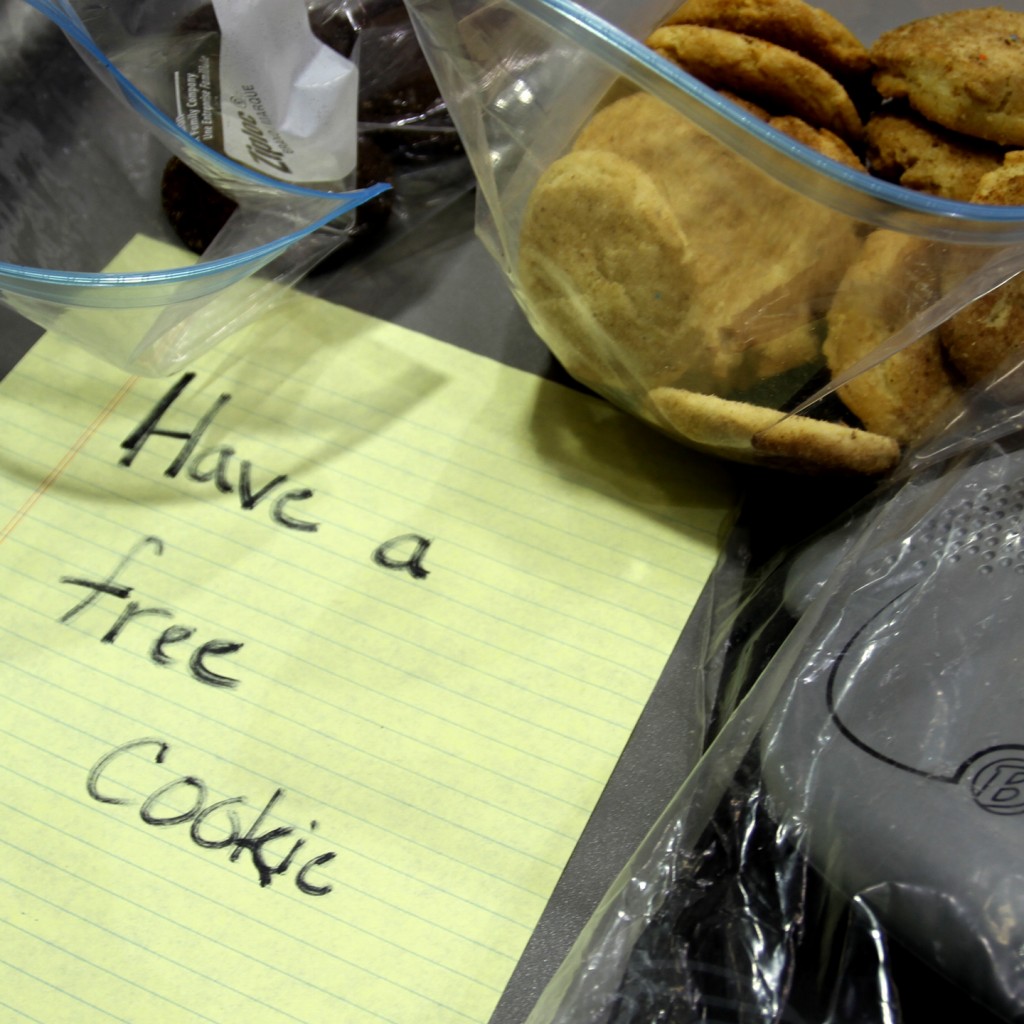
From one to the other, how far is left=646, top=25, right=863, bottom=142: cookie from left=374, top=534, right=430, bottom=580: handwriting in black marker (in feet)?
0.70

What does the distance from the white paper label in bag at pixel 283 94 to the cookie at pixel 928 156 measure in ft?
0.76

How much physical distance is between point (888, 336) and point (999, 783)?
16 centimetres

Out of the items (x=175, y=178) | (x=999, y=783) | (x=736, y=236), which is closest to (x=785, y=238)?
(x=736, y=236)

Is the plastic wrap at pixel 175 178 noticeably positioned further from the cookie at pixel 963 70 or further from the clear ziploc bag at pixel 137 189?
the cookie at pixel 963 70

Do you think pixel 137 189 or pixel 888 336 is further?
pixel 137 189

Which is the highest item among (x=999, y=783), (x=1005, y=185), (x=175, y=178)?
(x=175, y=178)

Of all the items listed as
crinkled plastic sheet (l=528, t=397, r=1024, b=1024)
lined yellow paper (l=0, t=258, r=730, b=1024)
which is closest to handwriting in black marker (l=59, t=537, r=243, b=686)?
lined yellow paper (l=0, t=258, r=730, b=1024)

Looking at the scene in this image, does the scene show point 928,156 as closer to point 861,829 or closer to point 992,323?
point 992,323

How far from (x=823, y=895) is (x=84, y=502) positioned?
334mm

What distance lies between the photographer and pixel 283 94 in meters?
0.45

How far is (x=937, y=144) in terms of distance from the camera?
0.38 metres

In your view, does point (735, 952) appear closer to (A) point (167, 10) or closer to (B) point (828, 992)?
(B) point (828, 992)

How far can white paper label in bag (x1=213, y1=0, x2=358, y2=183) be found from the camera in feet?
1.40

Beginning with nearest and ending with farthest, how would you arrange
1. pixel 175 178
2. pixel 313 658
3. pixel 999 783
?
pixel 999 783
pixel 313 658
pixel 175 178
